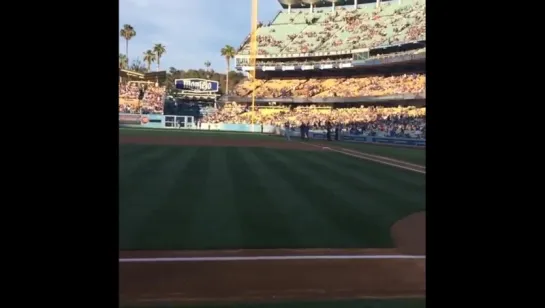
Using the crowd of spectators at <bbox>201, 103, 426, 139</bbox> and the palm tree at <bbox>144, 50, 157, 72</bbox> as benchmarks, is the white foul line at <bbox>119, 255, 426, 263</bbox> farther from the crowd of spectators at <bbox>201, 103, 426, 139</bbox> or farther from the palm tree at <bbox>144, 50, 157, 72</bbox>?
the palm tree at <bbox>144, 50, 157, 72</bbox>

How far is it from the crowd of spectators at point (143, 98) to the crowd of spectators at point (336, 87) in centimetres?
961

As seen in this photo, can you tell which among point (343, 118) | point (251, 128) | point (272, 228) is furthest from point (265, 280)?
point (251, 128)

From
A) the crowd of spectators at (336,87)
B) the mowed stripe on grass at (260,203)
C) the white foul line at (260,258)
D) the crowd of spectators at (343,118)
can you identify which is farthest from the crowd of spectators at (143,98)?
the white foul line at (260,258)

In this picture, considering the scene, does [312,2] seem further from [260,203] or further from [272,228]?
[272,228]

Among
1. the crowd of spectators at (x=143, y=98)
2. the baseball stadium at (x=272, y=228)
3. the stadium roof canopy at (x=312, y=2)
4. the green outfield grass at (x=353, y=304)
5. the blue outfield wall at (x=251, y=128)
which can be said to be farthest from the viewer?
the stadium roof canopy at (x=312, y=2)

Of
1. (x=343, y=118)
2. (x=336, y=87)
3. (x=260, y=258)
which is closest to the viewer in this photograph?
(x=260, y=258)

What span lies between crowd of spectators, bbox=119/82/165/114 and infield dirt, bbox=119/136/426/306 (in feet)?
156

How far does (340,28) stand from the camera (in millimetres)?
57344

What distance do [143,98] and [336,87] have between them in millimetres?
22727

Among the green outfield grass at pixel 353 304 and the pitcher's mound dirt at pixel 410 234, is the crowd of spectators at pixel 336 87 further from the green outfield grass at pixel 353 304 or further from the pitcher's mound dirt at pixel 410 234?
the green outfield grass at pixel 353 304

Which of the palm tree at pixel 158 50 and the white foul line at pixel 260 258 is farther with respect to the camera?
the palm tree at pixel 158 50

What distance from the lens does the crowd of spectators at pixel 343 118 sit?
109ft
